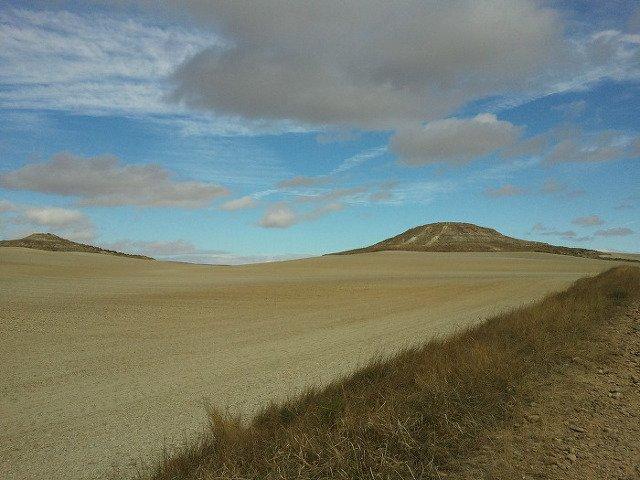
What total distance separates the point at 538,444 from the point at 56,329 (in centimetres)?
1421

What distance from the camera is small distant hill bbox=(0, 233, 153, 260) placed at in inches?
2525

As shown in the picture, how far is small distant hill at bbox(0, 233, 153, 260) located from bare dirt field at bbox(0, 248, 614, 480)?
40.4m

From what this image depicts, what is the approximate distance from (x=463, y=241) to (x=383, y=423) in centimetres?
11065

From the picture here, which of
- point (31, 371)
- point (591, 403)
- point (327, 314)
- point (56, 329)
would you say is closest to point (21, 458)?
point (31, 371)

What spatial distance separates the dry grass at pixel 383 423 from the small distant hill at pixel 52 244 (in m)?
64.1

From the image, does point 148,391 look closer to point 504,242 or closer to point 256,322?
point 256,322

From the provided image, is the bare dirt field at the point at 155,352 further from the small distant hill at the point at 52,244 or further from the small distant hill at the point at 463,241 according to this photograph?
the small distant hill at the point at 463,241

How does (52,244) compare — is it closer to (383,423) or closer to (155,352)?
(155,352)

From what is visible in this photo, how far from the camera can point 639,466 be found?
548 cm

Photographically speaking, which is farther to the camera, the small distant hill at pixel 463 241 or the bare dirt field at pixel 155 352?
the small distant hill at pixel 463 241

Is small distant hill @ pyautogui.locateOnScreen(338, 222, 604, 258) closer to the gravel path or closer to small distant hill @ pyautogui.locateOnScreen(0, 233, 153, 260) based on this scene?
small distant hill @ pyautogui.locateOnScreen(0, 233, 153, 260)

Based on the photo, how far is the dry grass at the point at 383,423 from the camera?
210 inches

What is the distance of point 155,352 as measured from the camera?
13.1 metres

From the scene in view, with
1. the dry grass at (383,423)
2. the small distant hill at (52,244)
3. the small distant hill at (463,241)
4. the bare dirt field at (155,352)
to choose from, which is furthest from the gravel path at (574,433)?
the small distant hill at (463,241)
